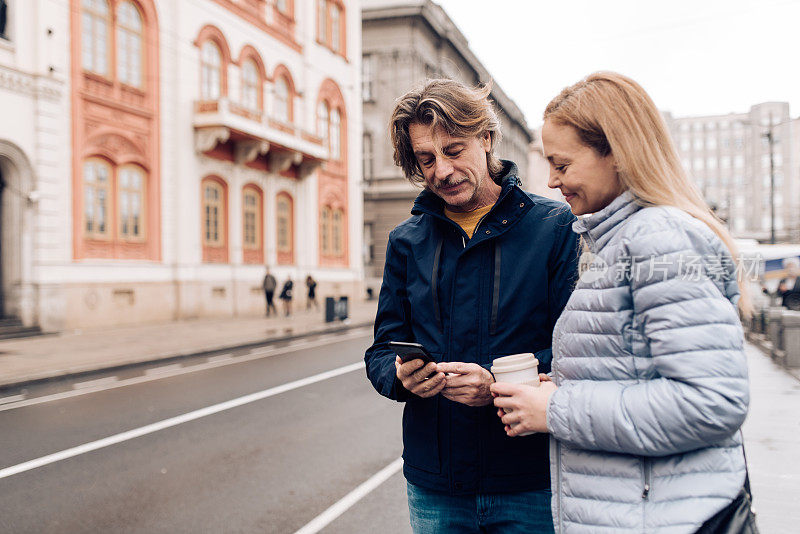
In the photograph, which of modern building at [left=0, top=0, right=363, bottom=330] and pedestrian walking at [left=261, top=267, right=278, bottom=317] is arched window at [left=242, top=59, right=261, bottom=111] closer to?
modern building at [left=0, top=0, right=363, bottom=330]

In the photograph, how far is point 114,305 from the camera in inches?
731

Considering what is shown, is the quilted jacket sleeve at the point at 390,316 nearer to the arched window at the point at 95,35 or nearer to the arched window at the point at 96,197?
the arched window at the point at 96,197

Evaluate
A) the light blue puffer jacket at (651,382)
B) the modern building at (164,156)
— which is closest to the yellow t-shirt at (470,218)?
the light blue puffer jacket at (651,382)

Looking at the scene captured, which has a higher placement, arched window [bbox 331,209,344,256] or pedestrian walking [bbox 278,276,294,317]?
arched window [bbox 331,209,344,256]

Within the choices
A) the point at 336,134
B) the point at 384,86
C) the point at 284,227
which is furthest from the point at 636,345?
the point at 384,86

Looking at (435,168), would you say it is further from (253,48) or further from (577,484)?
(253,48)

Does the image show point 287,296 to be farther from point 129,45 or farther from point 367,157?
point 367,157

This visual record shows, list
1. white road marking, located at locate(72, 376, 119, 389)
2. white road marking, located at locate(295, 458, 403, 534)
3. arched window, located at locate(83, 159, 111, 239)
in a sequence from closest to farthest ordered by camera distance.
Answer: white road marking, located at locate(295, 458, 403, 534)
white road marking, located at locate(72, 376, 119, 389)
arched window, located at locate(83, 159, 111, 239)

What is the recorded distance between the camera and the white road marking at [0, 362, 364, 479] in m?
5.77

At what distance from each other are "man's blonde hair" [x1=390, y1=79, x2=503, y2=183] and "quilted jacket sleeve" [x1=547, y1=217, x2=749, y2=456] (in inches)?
30.3

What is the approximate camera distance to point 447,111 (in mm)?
2057

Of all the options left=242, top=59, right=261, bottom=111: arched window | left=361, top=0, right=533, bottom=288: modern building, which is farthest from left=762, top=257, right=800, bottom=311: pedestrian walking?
left=361, top=0, right=533, bottom=288: modern building

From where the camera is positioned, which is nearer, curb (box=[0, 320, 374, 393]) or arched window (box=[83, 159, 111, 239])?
curb (box=[0, 320, 374, 393])

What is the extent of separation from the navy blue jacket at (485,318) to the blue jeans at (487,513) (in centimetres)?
4
